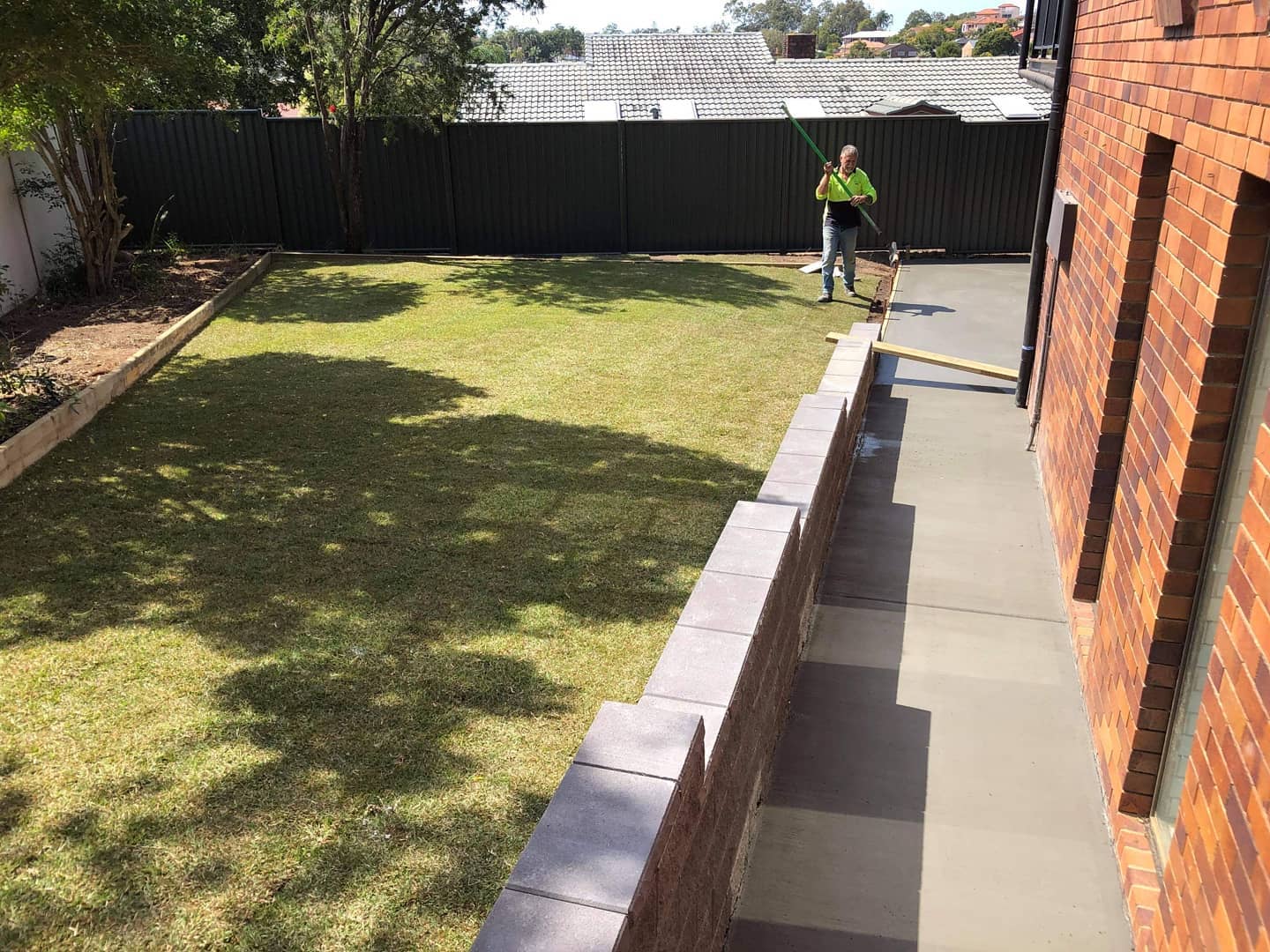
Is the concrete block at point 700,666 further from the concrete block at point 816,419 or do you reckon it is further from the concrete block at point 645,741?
the concrete block at point 816,419

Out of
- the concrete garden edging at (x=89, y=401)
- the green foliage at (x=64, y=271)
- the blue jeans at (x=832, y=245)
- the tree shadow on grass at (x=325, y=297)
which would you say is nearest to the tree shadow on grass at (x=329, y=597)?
the concrete garden edging at (x=89, y=401)

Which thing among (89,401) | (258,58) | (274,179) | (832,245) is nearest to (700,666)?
(89,401)

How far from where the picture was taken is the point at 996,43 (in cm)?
9869

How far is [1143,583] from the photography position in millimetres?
3508

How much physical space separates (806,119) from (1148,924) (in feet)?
43.5

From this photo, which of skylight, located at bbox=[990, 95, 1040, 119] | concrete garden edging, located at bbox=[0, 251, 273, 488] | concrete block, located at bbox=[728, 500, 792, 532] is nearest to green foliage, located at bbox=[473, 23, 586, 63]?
skylight, located at bbox=[990, 95, 1040, 119]

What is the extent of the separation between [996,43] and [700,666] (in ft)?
361

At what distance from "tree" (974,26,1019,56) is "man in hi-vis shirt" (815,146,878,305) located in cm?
9606

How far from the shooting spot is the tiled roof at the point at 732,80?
35.2 metres

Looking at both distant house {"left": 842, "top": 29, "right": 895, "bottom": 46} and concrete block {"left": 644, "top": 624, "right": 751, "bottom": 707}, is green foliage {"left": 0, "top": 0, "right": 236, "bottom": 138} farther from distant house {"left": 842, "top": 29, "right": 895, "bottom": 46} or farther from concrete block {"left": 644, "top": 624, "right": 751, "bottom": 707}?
distant house {"left": 842, "top": 29, "right": 895, "bottom": 46}

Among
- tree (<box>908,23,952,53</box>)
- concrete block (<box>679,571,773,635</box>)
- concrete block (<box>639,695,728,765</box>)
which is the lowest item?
concrete block (<box>639,695,728,765</box>)

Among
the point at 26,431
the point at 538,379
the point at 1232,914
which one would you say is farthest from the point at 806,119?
the point at 1232,914

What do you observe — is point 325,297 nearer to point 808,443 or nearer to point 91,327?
point 91,327

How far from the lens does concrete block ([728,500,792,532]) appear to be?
4.17 m
